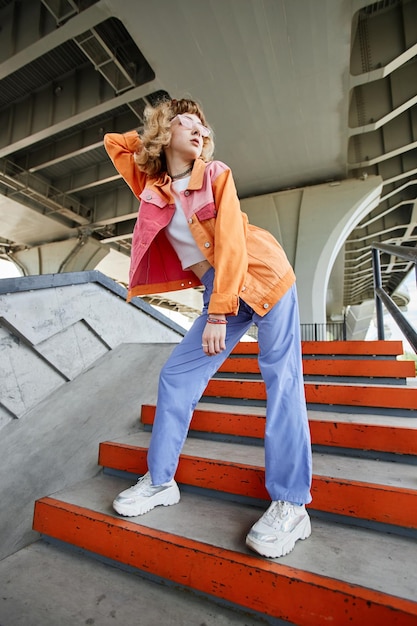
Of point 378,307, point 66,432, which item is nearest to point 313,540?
point 66,432

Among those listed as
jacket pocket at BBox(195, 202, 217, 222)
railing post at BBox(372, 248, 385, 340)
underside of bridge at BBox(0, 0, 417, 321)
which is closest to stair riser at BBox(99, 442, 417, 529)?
jacket pocket at BBox(195, 202, 217, 222)

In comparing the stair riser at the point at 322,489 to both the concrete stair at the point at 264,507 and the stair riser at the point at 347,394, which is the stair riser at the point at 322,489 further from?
the stair riser at the point at 347,394

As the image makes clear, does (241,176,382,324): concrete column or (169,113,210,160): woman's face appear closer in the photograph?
(169,113,210,160): woman's face

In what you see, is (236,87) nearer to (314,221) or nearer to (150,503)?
(314,221)

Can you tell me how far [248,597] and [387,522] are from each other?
2.01 ft

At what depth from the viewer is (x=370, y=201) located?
1045cm

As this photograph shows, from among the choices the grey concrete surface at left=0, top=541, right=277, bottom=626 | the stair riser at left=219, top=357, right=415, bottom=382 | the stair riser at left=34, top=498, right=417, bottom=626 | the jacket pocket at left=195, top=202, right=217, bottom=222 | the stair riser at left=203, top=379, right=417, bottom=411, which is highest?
the jacket pocket at left=195, top=202, right=217, bottom=222

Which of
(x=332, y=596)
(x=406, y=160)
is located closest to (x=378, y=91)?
(x=406, y=160)

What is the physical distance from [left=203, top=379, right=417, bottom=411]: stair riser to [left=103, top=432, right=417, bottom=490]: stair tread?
48cm

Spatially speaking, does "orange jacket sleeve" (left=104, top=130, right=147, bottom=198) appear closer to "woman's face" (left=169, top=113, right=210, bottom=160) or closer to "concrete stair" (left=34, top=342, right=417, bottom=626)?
"woman's face" (left=169, top=113, right=210, bottom=160)

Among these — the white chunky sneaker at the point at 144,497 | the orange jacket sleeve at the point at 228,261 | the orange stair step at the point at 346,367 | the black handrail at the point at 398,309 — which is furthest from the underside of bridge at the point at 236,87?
the white chunky sneaker at the point at 144,497

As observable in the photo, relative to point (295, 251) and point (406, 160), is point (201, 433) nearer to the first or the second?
point (295, 251)

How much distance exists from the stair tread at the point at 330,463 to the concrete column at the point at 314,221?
875 centimetres

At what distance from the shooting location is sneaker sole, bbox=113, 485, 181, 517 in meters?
1.38
